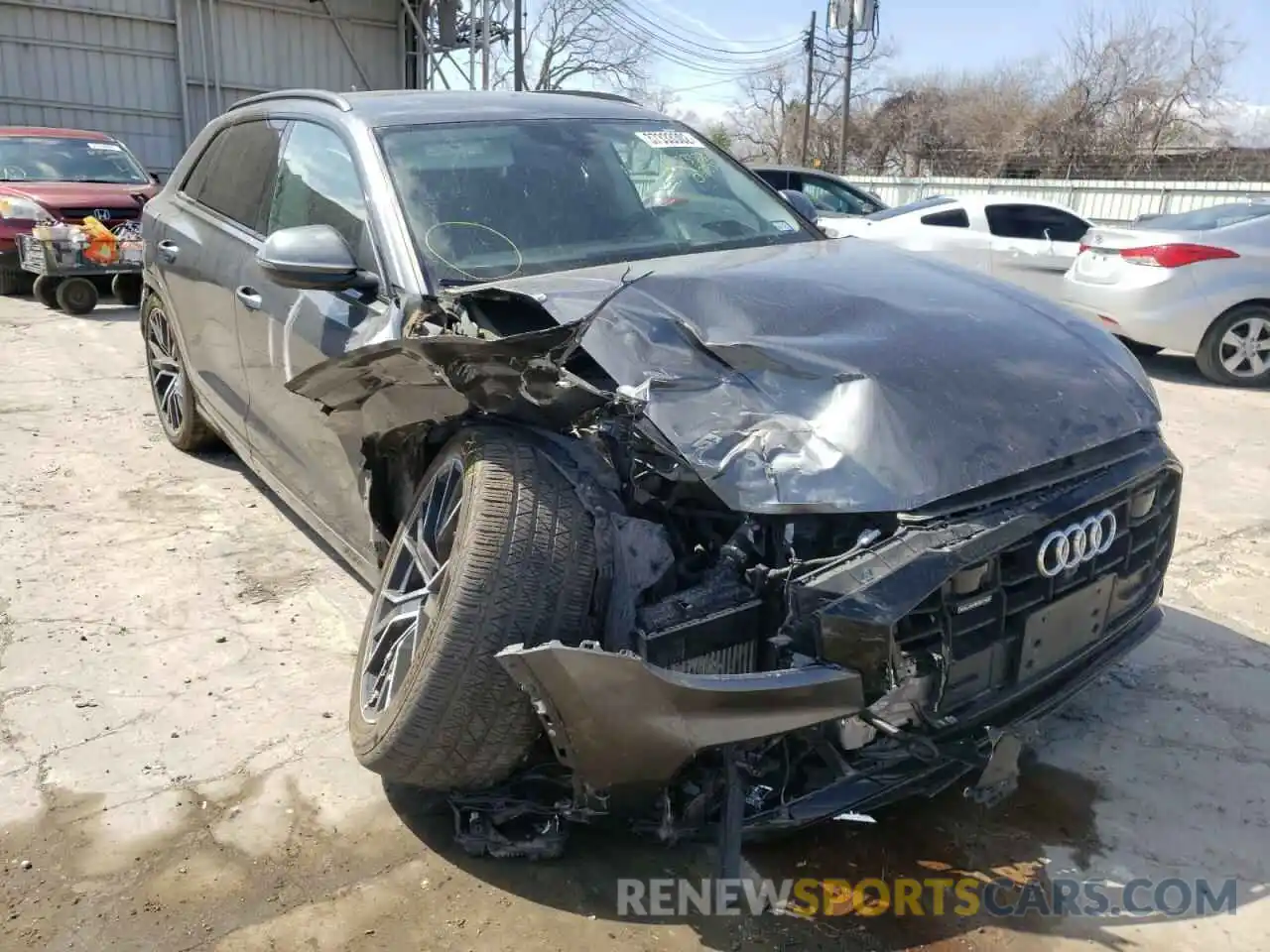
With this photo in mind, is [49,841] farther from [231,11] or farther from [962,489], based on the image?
[231,11]

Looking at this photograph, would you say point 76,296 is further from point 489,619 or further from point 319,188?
point 489,619

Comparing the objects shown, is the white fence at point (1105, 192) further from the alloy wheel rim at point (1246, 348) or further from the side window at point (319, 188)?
the side window at point (319, 188)

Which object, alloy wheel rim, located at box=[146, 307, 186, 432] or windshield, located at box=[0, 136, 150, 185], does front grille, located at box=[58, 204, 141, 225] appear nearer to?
windshield, located at box=[0, 136, 150, 185]

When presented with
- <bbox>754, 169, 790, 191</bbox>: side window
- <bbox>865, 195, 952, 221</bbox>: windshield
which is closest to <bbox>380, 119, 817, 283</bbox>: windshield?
<bbox>865, 195, 952, 221</bbox>: windshield

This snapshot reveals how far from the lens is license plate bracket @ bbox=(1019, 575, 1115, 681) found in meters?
2.50

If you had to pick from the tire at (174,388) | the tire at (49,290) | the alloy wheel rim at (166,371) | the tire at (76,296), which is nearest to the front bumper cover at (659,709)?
the tire at (174,388)

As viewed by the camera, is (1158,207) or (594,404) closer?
(594,404)

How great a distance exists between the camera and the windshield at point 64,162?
11484 millimetres

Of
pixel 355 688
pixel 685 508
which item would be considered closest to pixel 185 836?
pixel 355 688

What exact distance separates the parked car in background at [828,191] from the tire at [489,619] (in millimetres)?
10997

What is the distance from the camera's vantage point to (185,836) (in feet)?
8.92

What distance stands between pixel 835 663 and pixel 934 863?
0.88m

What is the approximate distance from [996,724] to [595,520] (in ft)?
3.48

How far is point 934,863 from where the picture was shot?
2637 mm
